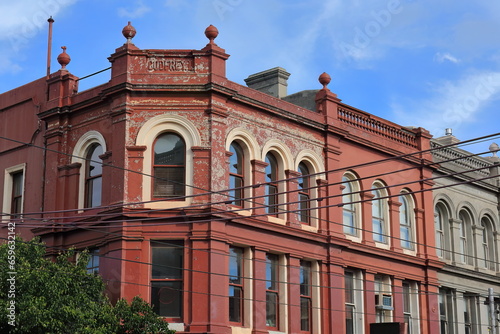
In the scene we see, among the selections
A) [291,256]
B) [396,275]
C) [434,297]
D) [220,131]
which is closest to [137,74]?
[220,131]

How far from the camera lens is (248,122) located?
30.8 metres

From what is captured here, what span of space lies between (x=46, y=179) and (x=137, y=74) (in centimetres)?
491

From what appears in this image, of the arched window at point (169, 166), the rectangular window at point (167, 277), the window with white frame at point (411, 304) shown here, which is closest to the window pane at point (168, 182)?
the arched window at point (169, 166)

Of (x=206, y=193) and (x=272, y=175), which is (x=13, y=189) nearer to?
(x=272, y=175)

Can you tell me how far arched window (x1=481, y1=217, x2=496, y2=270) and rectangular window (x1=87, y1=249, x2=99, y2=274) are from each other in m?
17.9

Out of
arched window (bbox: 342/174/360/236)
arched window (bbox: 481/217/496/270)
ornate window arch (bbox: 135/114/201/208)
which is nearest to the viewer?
ornate window arch (bbox: 135/114/201/208)

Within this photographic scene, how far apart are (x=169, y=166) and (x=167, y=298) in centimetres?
394

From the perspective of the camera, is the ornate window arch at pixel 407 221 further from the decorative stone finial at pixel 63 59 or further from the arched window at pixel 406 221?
the decorative stone finial at pixel 63 59

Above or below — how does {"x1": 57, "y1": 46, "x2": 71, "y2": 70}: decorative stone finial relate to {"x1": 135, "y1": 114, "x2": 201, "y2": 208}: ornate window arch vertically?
above

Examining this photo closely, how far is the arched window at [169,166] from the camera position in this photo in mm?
29047

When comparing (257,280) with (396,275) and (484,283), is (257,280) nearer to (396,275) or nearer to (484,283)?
(396,275)

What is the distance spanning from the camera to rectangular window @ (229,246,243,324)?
2925cm

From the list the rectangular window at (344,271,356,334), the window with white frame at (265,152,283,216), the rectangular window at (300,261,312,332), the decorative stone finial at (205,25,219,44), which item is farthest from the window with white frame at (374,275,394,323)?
the decorative stone finial at (205,25,219,44)

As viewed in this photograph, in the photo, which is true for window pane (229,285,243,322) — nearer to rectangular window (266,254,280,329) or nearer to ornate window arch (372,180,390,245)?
rectangular window (266,254,280,329)
